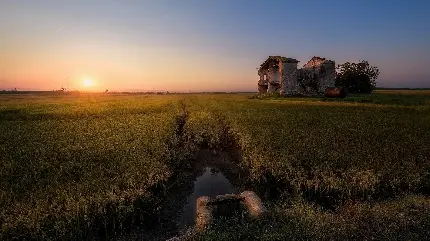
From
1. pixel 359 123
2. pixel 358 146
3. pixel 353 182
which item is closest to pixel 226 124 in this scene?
pixel 359 123

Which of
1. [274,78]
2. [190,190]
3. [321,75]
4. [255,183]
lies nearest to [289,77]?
[274,78]

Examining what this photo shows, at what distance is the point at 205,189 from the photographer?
12.1m

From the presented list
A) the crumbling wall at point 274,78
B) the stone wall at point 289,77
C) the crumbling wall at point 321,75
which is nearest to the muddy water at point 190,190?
the stone wall at point 289,77

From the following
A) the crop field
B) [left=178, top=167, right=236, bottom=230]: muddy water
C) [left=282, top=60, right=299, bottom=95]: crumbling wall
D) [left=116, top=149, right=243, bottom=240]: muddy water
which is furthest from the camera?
[left=282, top=60, right=299, bottom=95]: crumbling wall

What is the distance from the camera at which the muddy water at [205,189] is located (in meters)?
9.33

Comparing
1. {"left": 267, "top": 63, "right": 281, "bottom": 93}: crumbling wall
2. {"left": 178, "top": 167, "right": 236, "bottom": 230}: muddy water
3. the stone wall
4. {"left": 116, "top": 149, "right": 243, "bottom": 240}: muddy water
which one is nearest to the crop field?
{"left": 116, "top": 149, "right": 243, "bottom": 240}: muddy water

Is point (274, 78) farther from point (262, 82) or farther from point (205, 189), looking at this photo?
point (205, 189)

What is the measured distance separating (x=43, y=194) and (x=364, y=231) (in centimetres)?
932

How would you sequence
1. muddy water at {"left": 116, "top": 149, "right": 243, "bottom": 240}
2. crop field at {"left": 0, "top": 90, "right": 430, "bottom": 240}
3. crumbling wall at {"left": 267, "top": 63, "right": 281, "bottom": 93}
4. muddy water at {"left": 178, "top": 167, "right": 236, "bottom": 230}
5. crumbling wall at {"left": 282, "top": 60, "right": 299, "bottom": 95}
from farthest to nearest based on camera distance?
crumbling wall at {"left": 267, "top": 63, "right": 281, "bottom": 93}, crumbling wall at {"left": 282, "top": 60, "right": 299, "bottom": 95}, muddy water at {"left": 178, "top": 167, "right": 236, "bottom": 230}, muddy water at {"left": 116, "top": 149, "right": 243, "bottom": 240}, crop field at {"left": 0, "top": 90, "right": 430, "bottom": 240}

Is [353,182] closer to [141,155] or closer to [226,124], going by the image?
[141,155]

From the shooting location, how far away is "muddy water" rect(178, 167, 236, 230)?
9328 millimetres

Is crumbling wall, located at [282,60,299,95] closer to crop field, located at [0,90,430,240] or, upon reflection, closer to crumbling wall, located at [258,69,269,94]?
crumbling wall, located at [258,69,269,94]

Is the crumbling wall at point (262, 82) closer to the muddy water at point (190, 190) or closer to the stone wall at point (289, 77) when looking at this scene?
the stone wall at point (289, 77)

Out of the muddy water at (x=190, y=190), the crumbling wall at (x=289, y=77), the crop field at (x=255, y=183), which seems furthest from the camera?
the crumbling wall at (x=289, y=77)
